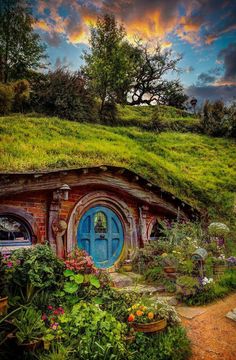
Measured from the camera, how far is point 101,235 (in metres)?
8.05

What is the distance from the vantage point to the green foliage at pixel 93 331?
11.6 ft

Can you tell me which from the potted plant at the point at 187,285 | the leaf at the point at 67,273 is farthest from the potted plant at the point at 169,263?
the leaf at the point at 67,273

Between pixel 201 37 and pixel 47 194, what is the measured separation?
7953 mm

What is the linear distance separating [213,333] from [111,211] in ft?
14.1

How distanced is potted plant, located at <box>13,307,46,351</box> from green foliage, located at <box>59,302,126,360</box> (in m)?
0.31

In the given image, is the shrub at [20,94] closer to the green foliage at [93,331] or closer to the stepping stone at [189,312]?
the stepping stone at [189,312]

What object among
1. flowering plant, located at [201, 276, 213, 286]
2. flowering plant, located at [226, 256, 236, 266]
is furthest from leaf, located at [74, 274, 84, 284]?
flowering plant, located at [226, 256, 236, 266]

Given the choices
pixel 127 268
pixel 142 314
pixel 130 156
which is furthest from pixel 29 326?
pixel 130 156

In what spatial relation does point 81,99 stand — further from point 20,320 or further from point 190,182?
point 20,320

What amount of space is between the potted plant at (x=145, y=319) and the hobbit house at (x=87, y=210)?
1568 millimetres

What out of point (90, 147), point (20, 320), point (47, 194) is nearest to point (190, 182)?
point (90, 147)

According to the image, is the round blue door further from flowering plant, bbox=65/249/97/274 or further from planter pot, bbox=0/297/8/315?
planter pot, bbox=0/297/8/315

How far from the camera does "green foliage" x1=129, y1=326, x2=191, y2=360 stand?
389 centimetres

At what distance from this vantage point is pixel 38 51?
1789 cm
